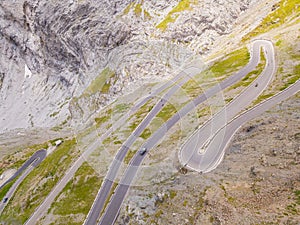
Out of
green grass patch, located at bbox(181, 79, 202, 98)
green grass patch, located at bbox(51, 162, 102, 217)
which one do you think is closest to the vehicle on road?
green grass patch, located at bbox(51, 162, 102, 217)

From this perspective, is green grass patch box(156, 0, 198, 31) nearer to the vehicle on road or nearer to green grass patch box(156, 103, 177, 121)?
green grass patch box(156, 103, 177, 121)

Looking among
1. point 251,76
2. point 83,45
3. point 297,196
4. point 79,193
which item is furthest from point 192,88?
point 83,45

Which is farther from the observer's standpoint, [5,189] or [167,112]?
[5,189]

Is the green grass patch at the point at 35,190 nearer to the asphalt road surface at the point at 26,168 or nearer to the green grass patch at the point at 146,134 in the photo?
Result: the asphalt road surface at the point at 26,168

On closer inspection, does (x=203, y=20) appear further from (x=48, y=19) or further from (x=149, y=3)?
(x=48, y=19)

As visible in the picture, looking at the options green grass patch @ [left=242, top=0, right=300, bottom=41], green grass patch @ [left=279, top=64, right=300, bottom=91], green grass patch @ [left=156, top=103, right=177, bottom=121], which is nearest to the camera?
green grass patch @ [left=279, top=64, right=300, bottom=91]

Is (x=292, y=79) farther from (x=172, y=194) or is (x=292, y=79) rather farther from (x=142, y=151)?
(x=172, y=194)
